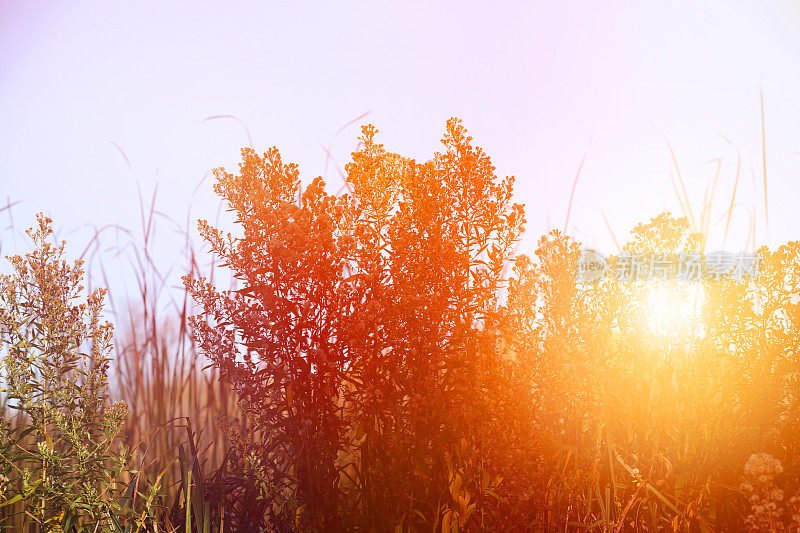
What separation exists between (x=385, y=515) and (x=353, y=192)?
1.70m

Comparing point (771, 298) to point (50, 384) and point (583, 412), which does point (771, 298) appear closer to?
point (583, 412)

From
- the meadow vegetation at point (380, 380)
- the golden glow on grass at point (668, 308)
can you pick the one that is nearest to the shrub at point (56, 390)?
the meadow vegetation at point (380, 380)

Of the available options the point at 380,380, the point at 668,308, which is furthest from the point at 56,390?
the point at 668,308

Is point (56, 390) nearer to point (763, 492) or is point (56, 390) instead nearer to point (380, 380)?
point (380, 380)

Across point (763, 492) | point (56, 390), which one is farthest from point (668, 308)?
point (56, 390)

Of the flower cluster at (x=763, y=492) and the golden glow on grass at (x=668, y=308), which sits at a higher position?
the golden glow on grass at (x=668, y=308)

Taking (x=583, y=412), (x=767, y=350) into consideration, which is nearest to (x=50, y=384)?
(x=583, y=412)

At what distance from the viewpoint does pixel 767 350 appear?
4172mm

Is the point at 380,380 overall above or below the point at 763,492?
above

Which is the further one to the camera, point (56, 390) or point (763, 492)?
point (763, 492)

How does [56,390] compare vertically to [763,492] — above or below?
above

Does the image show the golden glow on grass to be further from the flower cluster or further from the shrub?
the shrub

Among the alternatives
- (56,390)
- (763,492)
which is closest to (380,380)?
(56,390)

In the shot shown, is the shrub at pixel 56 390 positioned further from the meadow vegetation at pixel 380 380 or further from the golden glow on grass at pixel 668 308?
the golden glow on grass at pixel 668 308
